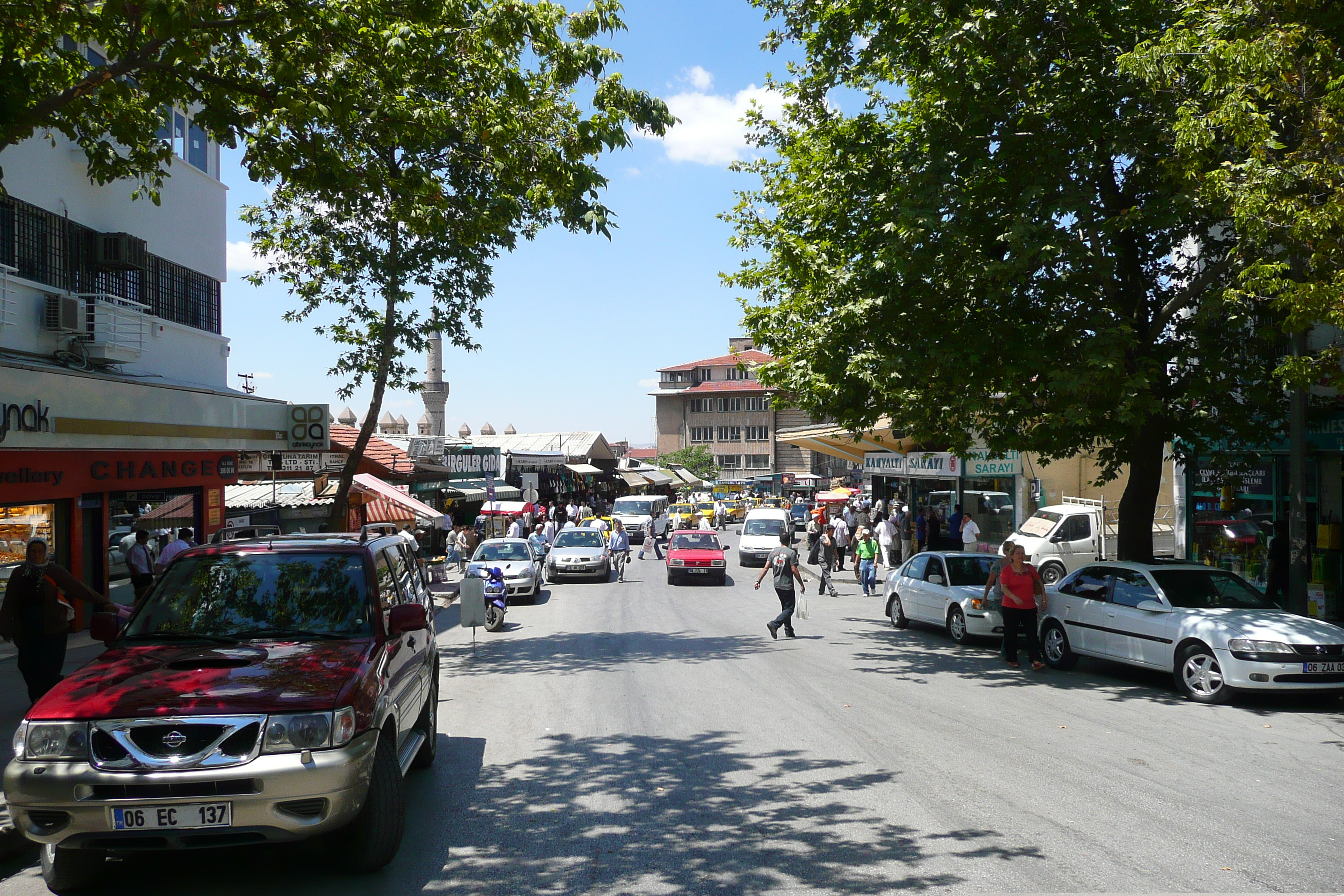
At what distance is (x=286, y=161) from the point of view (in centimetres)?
888

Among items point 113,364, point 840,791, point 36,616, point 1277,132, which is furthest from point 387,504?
point 1277,132

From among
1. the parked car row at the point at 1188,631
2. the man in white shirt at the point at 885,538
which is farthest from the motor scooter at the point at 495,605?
the man in white shirt at the point at 885,538

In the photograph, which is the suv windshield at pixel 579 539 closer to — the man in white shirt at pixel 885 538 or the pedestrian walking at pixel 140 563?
the man in white shirt at pixel 885 538

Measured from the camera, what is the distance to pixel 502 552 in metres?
23.9

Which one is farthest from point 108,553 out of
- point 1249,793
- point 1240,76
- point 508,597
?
point 1240,76

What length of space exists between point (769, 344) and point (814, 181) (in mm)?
2893

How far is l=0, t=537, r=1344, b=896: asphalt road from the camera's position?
17.1ft

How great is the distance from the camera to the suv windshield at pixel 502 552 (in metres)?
23.6

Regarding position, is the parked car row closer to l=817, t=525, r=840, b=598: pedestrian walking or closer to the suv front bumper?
l=817, t=525, r=840, b=598: pedestrian walking

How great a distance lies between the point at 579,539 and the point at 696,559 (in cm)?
399

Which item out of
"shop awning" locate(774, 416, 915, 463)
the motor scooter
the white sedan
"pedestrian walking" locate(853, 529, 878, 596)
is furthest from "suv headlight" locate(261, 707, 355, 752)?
"shop awning" locate(774, 416, 915, 463)

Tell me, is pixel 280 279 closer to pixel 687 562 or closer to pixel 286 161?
pixel 286 161

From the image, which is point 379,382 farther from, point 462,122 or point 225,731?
point 225,731

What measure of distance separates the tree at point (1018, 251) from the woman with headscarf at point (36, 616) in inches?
383
